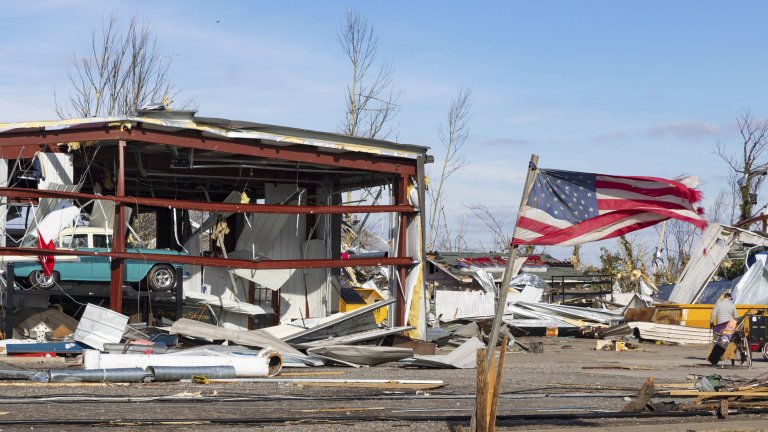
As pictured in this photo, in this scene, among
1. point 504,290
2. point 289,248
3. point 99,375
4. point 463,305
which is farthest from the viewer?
point 463,305

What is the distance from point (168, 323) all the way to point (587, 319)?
16.4 metres

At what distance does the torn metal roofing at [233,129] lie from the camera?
2284 cm

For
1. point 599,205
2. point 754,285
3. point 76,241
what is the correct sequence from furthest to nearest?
1. point 754,285
2. point 76,241
3. point 599,205

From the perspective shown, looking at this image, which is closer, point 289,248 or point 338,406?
point 338,406

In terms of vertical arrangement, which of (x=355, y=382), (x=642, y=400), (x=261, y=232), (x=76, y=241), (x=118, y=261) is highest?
(x=261, y=232)

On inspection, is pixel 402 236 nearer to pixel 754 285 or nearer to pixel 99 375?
pixel 99 375

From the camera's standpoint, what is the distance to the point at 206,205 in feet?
76.6

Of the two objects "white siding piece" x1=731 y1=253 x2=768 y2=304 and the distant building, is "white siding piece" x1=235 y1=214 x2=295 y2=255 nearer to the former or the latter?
the distant building

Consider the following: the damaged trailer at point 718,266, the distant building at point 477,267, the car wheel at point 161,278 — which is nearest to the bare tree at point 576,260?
the distant building at point 477,267

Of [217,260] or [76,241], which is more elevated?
[76,241]

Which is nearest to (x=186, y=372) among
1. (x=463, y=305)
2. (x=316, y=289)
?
(x=316, y=289)

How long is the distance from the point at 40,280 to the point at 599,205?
50.2 ft

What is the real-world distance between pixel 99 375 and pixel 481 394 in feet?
25.5

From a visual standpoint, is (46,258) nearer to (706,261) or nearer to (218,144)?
(218,144)
